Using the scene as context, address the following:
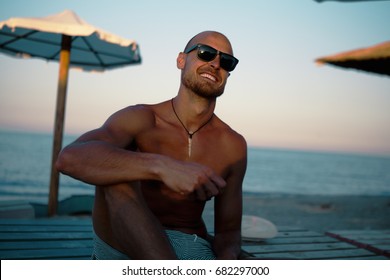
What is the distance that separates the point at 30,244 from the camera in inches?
97.8

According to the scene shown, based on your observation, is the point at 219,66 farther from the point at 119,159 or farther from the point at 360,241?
the point at 360,241

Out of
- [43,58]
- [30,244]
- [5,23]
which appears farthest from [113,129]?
[43,58]

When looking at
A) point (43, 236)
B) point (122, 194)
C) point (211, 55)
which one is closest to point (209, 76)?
point (211, 55)

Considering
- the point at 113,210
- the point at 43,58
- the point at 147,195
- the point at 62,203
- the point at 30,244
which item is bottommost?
the point at 62,203

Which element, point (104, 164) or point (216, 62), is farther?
point (216, 62)

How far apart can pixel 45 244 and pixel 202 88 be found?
1687 millimetres

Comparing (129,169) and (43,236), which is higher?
(129,169)

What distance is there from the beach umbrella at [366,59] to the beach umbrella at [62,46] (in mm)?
2703

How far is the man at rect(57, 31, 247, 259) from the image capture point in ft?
4.36

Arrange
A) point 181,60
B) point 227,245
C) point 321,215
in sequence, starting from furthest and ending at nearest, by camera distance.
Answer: point 321,215 < point 181,60 < point 227,245

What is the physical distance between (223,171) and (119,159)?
2.66 ft

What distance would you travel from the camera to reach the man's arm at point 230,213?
1.92 meters

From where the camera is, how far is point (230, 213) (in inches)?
78.3

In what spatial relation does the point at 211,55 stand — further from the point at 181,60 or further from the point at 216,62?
the point at 181,60
